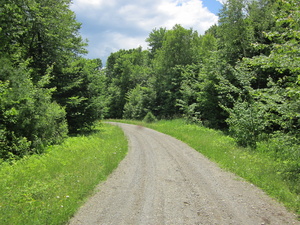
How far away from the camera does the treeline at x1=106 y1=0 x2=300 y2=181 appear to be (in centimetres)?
766

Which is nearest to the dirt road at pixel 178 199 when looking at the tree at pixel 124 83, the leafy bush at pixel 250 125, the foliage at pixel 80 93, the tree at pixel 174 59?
the leafy bush at pixel 250 125

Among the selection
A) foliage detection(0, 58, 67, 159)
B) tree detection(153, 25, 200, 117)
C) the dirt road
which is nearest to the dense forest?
foliage detection(0, 58, 67, 159)

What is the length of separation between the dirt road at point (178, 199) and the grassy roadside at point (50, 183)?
463mm

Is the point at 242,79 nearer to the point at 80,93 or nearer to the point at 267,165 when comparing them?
the point at 267,165

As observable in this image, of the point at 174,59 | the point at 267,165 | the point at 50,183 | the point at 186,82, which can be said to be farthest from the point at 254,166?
the point at 174,59

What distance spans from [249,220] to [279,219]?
77 cm

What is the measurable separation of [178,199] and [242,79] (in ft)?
45.2

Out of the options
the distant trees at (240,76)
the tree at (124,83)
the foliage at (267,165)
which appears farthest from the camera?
the tree at (124,83)

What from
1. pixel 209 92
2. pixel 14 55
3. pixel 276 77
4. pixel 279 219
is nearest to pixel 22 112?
pixel 14 55

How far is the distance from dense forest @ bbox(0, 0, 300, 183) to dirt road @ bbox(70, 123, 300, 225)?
2857 millimetres

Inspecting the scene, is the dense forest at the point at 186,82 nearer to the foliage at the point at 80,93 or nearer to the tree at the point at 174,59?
the foliage at the point at 80,93

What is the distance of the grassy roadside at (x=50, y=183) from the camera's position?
484cm

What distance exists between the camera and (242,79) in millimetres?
16922

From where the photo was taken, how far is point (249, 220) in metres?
4.89
